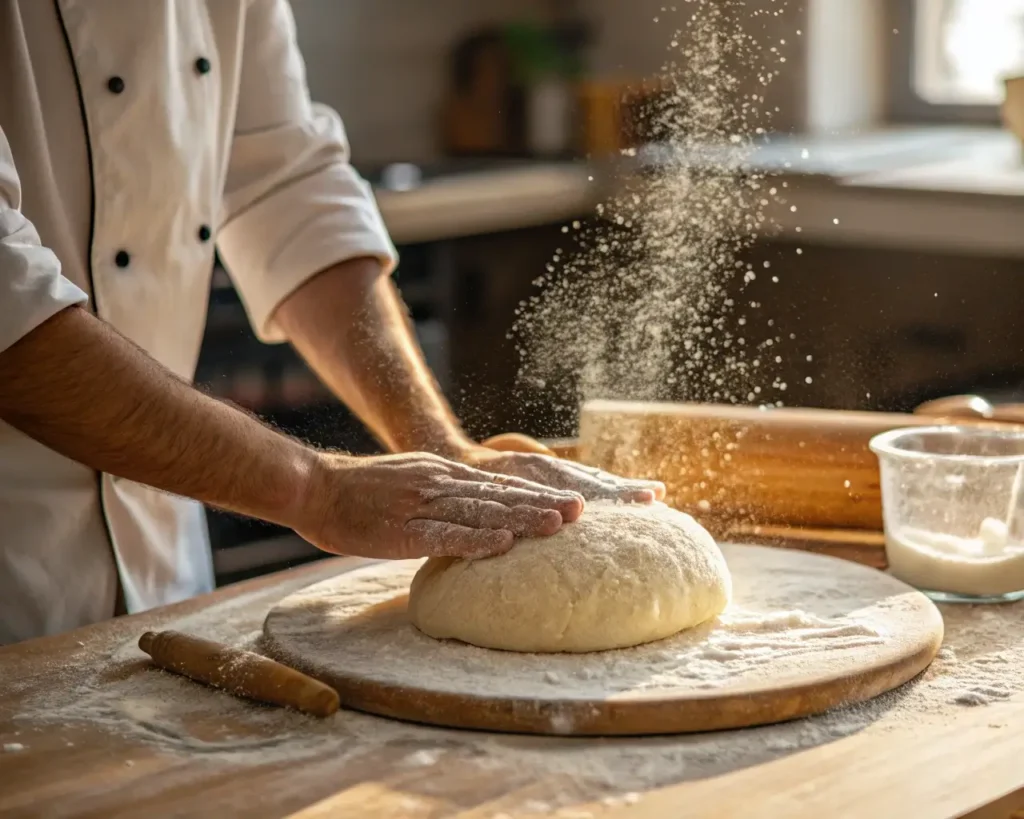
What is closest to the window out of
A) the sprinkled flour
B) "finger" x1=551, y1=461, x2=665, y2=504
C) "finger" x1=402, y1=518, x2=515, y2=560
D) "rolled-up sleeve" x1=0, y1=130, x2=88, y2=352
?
the sprinkled flour

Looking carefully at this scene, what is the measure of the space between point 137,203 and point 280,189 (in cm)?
25

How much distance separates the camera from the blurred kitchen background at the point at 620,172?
323cm

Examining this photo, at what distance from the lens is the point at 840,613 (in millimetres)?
1382

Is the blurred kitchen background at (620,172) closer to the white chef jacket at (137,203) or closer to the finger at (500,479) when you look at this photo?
the white chef jacket at (137,203)

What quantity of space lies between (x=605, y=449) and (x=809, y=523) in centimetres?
26

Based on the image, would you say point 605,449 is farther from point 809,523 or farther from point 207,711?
point 207,711

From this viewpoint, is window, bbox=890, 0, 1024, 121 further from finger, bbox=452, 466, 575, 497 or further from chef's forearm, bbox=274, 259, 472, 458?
finger, bbox=452, 466, 575, 497

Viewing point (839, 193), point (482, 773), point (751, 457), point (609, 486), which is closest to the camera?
point (482, 773)

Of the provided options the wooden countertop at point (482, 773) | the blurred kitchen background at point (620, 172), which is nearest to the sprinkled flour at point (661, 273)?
the blurred kitchen background at point (620, 172)

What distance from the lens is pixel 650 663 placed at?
126 centimetres

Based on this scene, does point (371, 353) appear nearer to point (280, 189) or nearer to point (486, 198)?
point (280, 189)

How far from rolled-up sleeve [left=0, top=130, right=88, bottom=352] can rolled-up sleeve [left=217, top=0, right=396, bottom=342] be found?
480 mm

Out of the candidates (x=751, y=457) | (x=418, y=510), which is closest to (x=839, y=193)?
(x=751, y=457)

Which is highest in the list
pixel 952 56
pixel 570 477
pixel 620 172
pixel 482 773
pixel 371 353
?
pixel 952 56
